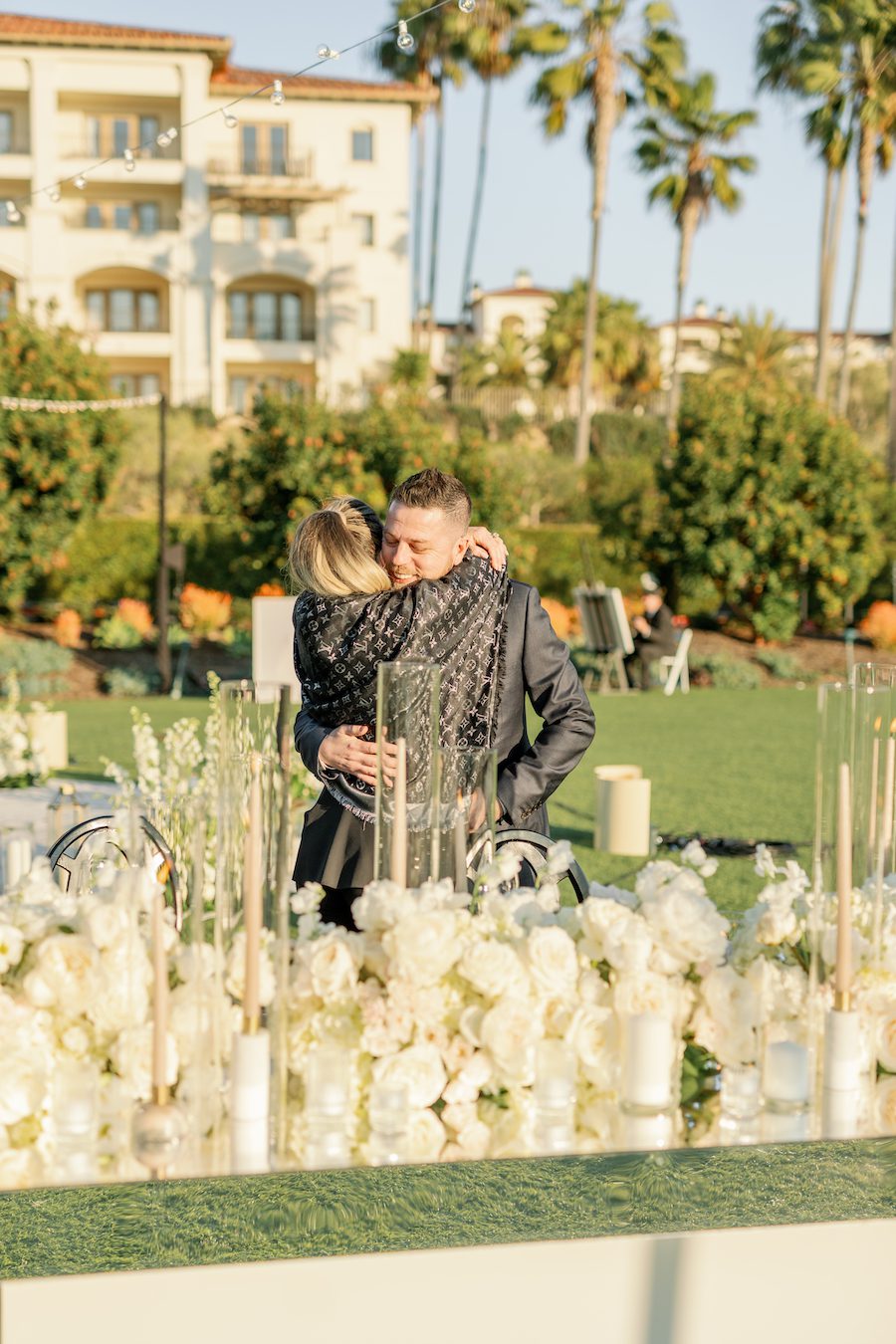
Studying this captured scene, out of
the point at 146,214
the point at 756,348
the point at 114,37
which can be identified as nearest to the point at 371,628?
the point at 146,214

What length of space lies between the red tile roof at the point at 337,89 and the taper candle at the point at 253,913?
138 ft

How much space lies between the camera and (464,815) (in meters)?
1.90

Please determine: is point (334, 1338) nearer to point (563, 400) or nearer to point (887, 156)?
point (887, 156)

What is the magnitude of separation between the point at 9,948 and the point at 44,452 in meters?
18.3

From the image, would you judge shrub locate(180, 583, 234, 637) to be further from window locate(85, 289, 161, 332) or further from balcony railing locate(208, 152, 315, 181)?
balcony railing locate(208, 152, 315, 181)

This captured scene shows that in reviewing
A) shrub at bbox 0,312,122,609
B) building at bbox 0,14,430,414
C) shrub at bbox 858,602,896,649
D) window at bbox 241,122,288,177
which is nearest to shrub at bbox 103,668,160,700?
shrub at bbox 0,312,122,609

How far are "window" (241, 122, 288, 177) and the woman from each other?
4104cm

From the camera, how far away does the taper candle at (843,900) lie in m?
1.75

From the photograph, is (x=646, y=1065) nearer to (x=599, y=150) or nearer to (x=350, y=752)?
(x=350, y=752)

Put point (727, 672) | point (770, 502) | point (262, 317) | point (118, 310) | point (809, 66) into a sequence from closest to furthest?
point (727, 672) → point (770, 502) → point (809, 66) → point (118, 310) → point (262, 317)

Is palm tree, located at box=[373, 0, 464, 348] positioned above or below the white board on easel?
above

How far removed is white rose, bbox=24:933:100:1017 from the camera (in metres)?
1.68

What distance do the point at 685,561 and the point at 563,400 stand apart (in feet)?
85.1

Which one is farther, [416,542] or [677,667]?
[677,667]
